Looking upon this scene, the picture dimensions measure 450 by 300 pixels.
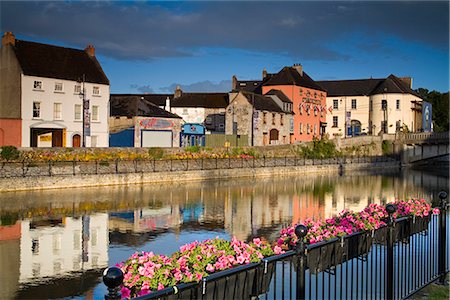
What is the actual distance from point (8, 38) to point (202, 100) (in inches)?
1260

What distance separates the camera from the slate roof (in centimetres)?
8181

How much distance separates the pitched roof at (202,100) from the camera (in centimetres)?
7331

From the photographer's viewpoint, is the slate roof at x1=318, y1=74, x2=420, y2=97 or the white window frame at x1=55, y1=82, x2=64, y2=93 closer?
the white window frame at x1=55, y1=82, x2=64, y2=93

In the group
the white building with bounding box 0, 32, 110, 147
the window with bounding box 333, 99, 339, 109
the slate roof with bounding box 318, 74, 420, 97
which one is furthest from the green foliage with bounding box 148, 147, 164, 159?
the window with bounding box 333, 99, 339, 109

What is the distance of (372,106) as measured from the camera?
83.2m

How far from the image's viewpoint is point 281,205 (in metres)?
28.8

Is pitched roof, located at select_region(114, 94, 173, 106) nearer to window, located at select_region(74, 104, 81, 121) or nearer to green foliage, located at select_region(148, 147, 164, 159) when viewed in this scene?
window, located at select_region(74, 104, 81, 121)

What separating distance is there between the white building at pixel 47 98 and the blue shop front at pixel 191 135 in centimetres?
1111

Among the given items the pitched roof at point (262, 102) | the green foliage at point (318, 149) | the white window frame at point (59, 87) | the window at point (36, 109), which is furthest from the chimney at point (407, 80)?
the window at point (36, 109)

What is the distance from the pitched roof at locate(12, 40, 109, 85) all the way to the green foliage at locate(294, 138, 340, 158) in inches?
924

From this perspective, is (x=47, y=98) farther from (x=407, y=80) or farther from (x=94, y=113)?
(x=407, y=80)

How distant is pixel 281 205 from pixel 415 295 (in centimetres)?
2002

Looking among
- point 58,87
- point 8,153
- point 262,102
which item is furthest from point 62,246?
point 262,102

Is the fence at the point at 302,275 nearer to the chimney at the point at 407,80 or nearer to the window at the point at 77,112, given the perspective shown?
the window at the point at 77,112
